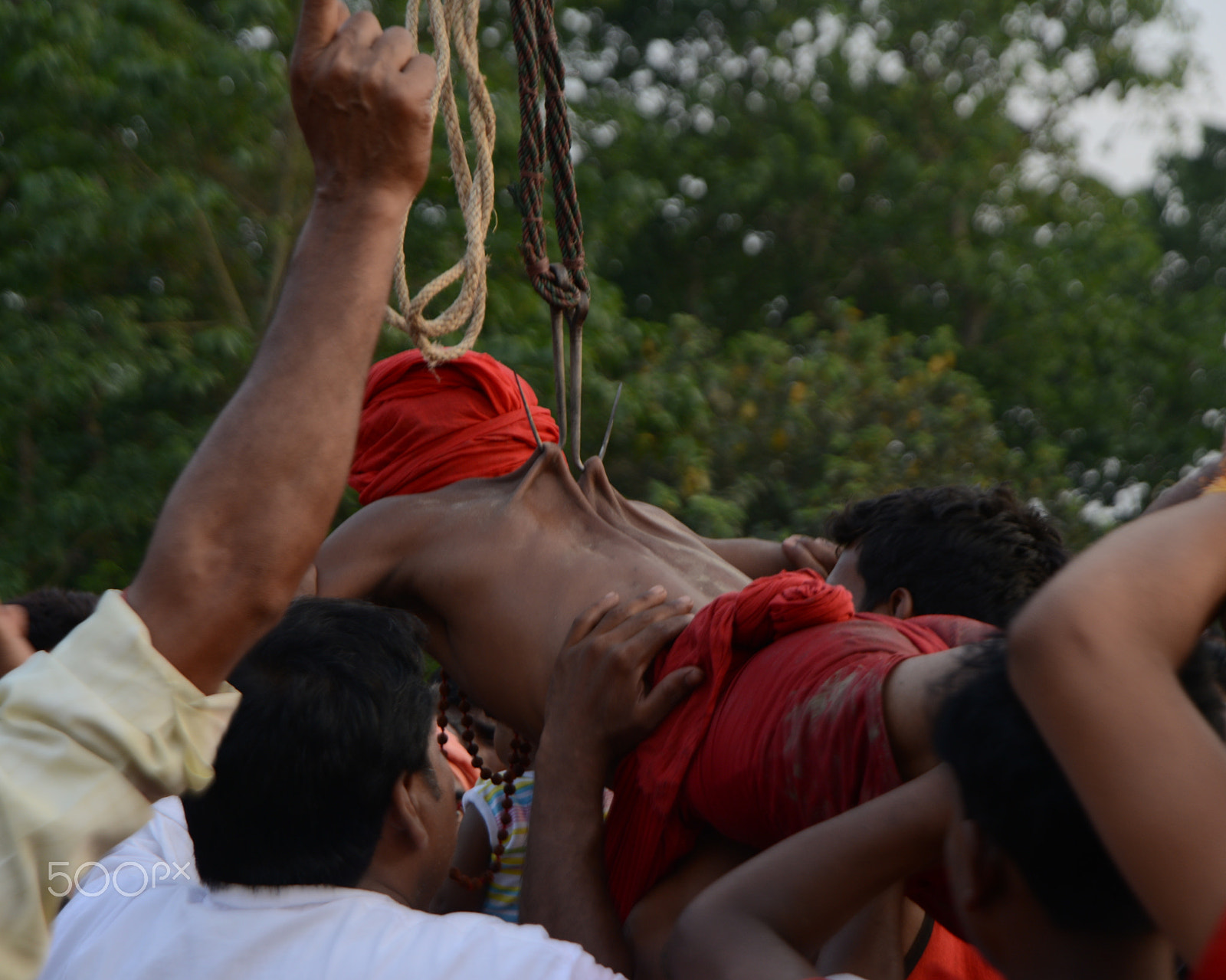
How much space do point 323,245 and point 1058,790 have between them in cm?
92

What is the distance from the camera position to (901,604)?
250 cm

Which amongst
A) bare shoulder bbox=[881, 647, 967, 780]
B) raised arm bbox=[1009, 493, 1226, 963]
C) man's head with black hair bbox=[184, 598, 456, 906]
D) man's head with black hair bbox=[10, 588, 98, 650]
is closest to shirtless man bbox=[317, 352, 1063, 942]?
bare shoulder bbox=[881, 647, 967, 780]

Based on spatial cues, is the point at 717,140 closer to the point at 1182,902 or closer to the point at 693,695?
the point at 693,695

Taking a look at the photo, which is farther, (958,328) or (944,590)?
(958,328)

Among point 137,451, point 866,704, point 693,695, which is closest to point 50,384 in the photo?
point 137,451

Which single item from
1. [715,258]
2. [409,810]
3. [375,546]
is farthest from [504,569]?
[715,258]

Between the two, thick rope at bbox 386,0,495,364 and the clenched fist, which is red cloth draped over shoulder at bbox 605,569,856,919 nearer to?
thick rope at bbox 386,0,495,364

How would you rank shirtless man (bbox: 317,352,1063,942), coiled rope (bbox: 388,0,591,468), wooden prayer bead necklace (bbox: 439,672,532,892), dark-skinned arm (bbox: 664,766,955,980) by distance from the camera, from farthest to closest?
wooden prayer bead necklace (bbox: 439,672,532,892)
coiled rope (bbox: 388,0,591,468)
shirtless man (bbox: 317,352,1063,942)
dark-skinned arm (bbox: 664,766,955,980)

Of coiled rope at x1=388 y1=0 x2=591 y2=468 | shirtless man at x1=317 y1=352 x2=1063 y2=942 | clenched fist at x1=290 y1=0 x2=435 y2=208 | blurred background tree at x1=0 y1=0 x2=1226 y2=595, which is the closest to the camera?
clenched fist at x1=290 y1=0 x2=435 y2=208

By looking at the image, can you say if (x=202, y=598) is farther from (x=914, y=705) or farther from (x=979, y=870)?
(x=914, y=705)

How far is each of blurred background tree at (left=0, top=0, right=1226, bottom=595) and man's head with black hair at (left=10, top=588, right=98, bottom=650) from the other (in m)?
3.80

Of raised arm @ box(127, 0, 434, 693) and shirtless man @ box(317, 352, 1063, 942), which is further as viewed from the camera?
shirtless man @ box(317, 352, 1063, 942)

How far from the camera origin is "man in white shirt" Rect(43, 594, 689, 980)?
1.60m

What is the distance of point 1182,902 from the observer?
0.95m
